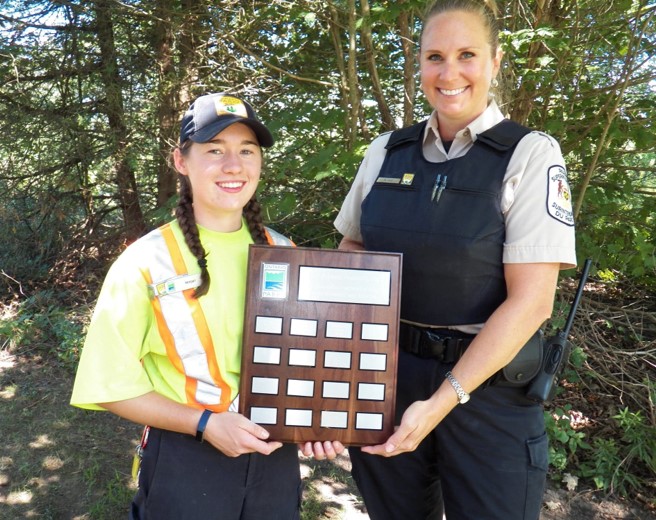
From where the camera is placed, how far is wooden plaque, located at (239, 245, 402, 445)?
179 cm

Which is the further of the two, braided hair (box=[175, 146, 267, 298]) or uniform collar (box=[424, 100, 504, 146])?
uniform collar (box=[424, 100, 504, 146])

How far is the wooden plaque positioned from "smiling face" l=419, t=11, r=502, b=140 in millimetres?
590

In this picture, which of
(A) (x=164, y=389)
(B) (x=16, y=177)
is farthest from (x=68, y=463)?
(B) (x=16, y=177)

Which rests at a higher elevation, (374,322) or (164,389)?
(374,322)

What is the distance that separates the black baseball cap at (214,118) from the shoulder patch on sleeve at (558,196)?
38.0 inches

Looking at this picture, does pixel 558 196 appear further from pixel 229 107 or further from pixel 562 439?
pixel 562 439

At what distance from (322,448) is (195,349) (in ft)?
1.64

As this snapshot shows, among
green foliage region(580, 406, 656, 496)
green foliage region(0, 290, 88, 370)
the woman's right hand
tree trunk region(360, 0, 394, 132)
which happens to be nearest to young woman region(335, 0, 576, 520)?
the woman's right hand

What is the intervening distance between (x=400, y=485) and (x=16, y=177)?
6762 mm

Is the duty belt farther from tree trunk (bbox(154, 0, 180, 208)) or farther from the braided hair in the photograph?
tree trunk (bbox(154, 0, 180, 208))

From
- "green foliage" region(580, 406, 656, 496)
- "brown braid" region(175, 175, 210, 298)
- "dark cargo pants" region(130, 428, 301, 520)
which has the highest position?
"brown braid" region(175, 175, 210, 298)

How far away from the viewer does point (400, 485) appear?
2.24 m

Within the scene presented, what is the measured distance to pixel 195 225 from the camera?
190cm

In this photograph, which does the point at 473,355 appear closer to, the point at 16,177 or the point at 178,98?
the point at 178,98
